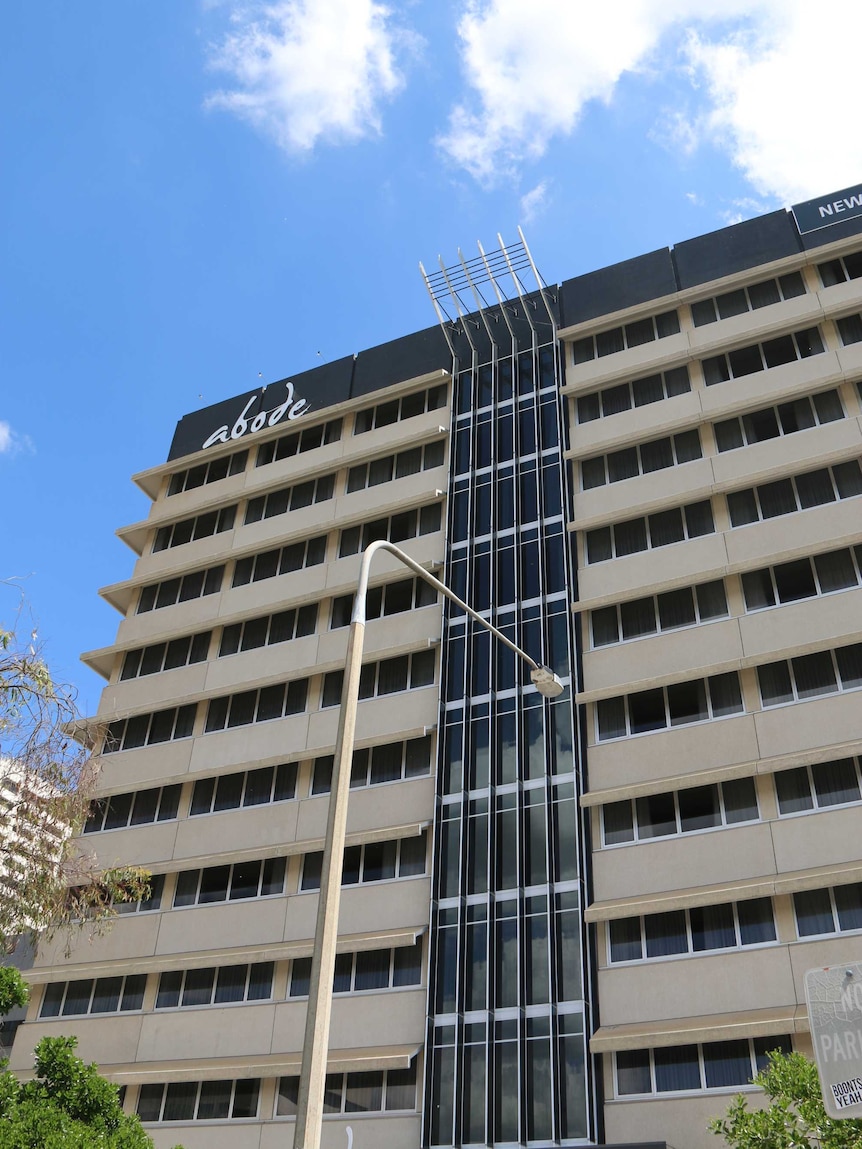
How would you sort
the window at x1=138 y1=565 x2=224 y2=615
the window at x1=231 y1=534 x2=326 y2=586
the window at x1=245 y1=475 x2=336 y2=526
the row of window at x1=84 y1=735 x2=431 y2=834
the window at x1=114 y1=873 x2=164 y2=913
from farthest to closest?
the window at x1=138 y1=565 x2=224 y2=615, the window at x1=245 y1=475 x2=336 y2=526, the window at x1=231 y1=534 x2=326 y2=586, the window at x1=114 y1=873 x2=164 y2=913, the row of window at x1=84 y1=735 x2=431 y2=834

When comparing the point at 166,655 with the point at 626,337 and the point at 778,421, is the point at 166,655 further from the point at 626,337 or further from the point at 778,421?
the point at 778,421

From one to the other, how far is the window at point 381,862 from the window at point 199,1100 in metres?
5.39

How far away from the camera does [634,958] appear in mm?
25047

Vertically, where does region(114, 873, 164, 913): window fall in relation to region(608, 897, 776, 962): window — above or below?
above

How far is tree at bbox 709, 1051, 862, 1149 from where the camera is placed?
15.0 meters

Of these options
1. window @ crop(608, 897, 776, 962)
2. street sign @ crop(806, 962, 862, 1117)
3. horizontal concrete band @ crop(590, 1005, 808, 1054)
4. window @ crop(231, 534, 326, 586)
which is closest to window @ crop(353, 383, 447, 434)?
window @ crop(231, 534, 326, 586)

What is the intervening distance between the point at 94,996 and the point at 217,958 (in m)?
4.95

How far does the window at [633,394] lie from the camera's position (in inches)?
1323

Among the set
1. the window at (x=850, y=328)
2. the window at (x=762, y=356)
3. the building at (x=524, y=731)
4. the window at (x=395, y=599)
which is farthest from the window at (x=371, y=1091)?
the window at (x=850, y=328)

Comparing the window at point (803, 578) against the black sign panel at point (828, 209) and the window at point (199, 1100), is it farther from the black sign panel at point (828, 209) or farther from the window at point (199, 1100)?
the window at point (199, 1100)

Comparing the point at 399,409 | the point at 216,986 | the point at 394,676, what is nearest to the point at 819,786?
the point at 394,676

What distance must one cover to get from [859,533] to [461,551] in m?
11.8

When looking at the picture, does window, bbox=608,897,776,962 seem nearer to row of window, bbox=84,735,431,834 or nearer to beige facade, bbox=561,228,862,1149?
beige facade, bbox=561,228,862,1149

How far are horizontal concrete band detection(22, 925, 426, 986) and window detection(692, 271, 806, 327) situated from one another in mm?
20917
